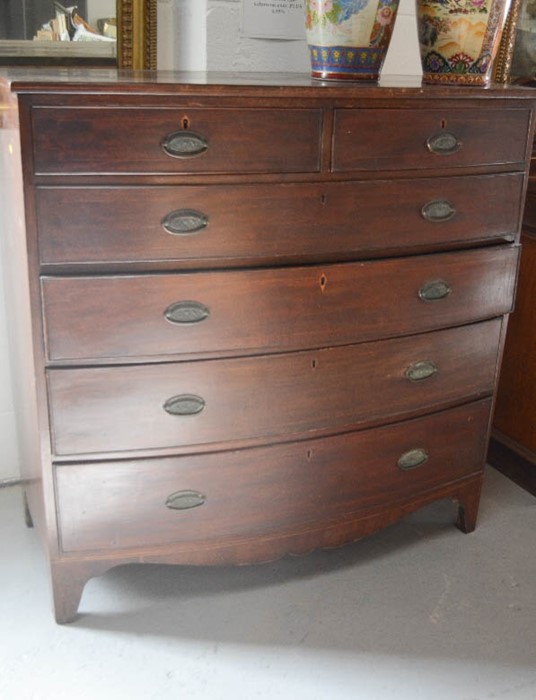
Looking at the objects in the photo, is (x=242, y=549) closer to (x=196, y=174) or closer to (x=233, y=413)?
(x=233, y=413)

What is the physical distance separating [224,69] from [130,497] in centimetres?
103

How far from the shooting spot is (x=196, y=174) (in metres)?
1.55

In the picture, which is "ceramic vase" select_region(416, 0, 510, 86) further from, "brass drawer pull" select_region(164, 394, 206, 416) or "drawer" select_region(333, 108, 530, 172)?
"brass drawer pull" select_region(164, 394, 206, 416)

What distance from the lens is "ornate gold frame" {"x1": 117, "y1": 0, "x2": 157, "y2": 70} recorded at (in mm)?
1970

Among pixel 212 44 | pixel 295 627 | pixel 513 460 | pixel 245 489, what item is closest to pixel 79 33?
pixel 212 44

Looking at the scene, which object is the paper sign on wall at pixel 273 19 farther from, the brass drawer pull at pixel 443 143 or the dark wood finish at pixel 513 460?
the dark wood finish at pixel 513 460

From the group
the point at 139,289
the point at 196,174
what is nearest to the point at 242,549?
the point at 139,289

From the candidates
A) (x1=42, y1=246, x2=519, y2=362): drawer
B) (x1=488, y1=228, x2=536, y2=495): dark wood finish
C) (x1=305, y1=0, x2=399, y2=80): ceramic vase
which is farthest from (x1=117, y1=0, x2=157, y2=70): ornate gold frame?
(x1=488, y1=228, x2=536, y2=495): dark wood finish

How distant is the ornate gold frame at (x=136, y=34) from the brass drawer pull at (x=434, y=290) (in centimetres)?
84

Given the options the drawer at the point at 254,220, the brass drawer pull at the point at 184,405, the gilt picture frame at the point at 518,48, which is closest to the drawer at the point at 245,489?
the brass drawer pull at the point at 184,405

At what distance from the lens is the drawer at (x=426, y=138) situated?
1.64 metres

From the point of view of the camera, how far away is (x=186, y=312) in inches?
63.8

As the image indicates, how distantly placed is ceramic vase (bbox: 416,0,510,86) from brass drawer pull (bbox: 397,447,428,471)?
0.84 meters

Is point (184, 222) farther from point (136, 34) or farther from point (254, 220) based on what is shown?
point (136, 34)
